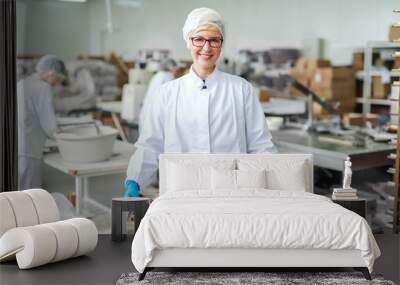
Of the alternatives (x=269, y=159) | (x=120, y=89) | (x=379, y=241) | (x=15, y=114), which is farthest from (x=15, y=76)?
(x=379, y=241)

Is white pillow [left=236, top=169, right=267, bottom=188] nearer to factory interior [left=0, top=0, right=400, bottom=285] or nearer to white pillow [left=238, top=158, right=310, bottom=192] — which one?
white pillow [left=238, top=158, right=310, bottom=192]

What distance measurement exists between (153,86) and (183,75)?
0.32m

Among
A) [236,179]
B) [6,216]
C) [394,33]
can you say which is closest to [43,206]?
[6,216]

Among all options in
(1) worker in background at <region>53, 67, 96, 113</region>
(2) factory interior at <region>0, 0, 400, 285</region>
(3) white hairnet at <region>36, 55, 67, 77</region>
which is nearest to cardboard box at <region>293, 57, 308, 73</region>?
(2) factory interior at <region>0, 0, 400, 285</region>

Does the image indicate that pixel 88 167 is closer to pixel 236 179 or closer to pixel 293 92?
pixel 236 179

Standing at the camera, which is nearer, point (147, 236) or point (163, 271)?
point (147, 236)

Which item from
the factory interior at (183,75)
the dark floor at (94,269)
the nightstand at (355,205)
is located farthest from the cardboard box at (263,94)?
the dark floor at (94,269)

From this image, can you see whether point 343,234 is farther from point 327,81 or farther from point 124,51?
point 124,51

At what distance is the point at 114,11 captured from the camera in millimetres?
6746

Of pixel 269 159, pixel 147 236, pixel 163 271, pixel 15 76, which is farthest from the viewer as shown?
pixel 15 76

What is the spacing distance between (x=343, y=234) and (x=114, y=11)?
A: 3.38 m

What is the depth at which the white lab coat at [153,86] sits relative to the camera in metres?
6.65

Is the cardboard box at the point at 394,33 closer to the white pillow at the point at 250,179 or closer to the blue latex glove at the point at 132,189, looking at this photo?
the white pillow at the point at 250,179

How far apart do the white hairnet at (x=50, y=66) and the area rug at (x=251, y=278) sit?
8.67 ft
